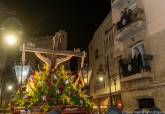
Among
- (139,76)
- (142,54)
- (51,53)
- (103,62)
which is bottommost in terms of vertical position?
(139,76)

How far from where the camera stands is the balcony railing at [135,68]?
14.0 meters

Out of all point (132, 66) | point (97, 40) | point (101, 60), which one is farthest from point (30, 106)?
point (97, 40)

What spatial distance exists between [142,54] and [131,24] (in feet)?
7.73

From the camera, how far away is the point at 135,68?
1490cm

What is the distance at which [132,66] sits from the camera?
15.2 meters

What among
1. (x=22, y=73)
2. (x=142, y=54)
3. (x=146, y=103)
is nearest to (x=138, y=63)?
(x=142, y=54)

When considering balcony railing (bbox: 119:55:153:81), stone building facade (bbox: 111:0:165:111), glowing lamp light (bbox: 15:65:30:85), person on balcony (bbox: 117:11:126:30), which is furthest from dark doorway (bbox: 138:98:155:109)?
glowing lamp light (bbox: 15:65:30:85)

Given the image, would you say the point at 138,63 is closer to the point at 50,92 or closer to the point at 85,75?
the point at 85,75

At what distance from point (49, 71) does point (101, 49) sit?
2157 cm

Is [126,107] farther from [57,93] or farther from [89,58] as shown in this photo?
[89,58]

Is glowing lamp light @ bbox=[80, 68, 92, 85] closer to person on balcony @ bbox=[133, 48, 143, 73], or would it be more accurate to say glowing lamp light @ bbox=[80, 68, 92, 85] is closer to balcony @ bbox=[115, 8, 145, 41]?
person on balcony @ bbox=[133, 48, 143, 73]

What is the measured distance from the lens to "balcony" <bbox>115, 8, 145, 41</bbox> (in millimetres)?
15058

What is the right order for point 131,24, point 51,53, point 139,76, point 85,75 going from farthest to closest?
1. point 131,24
2. point 139,76
3. point 85,75
4. point 51,53

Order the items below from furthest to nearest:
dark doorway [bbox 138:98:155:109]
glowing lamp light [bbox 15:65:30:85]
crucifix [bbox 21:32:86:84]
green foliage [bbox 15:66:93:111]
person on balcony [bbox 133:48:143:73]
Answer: dark doorway [bbox 138:98:155:109], person on balcony [bbox 133:48:143:73], glowing lamp light [bbox 15:65:30:85], crucifix [bbox 21:32:86:84], green foliage [bbox 15:66:93:111]
